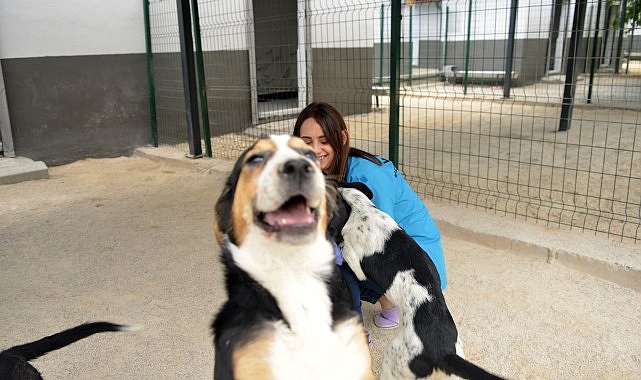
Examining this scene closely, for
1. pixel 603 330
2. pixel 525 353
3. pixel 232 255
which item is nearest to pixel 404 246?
pixel 232 255

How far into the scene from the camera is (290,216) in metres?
1.66

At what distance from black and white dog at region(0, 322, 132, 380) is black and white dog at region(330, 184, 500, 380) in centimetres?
101

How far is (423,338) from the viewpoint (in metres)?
2.06

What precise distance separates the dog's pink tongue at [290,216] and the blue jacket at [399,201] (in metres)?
1.11

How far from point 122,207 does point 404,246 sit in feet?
12.9

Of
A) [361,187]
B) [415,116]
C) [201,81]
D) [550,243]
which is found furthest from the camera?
[415,116]

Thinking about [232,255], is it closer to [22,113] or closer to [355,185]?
[355,185]

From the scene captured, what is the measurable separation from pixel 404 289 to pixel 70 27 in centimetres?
709

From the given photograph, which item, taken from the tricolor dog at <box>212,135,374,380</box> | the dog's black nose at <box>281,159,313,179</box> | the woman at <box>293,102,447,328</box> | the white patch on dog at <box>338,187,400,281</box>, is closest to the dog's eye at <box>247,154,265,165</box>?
the tricolor dog at <box>212,135,374,380</box>

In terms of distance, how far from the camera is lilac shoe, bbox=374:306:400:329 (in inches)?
121

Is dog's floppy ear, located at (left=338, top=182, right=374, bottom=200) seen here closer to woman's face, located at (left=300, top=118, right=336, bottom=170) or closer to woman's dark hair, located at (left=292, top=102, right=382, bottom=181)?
woman's dark hair, located at (left=292, top=102, right=382, bottom=181)

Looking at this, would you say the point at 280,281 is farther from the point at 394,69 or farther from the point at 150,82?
the point at 150,82

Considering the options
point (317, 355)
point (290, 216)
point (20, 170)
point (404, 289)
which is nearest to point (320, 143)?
point (404, 289)

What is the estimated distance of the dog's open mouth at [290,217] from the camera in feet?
5.36
